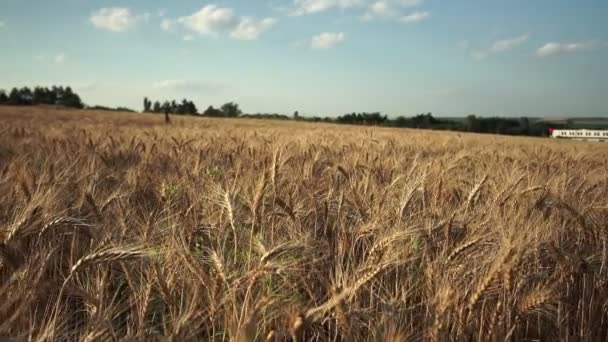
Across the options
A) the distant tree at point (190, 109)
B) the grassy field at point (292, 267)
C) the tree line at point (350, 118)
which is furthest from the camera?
the distant tree at point (190, 109)

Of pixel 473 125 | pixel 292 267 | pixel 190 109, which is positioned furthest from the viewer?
pixel 190 109

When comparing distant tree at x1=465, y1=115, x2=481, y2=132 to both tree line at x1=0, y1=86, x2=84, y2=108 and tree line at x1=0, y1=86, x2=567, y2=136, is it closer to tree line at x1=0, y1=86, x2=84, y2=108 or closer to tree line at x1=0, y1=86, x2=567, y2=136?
tree line at x1=0, y1=86, x2=567, y2=136

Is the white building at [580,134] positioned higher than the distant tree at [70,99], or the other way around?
the distant tree at [70,99]

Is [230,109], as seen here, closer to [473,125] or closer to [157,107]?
[157,107]

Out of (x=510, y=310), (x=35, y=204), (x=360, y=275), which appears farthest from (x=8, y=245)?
(x=510, y=310)

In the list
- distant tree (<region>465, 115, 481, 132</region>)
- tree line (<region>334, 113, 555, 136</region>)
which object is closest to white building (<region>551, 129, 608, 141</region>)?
tree line (<region>334, 113, 555, 136</region>)

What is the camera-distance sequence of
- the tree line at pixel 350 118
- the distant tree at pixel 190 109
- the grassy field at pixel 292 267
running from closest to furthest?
the grassy field at pixel 292 267
the tree line at pixel 350 118
the distant tree at pixel 190 109

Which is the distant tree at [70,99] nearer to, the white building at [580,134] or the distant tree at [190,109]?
the distant tree at [190,109]

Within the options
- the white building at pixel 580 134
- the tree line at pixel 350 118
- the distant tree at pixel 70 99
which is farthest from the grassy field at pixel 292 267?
the distant tree at pixel 70 99

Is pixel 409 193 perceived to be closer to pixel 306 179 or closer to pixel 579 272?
pixel 579 272

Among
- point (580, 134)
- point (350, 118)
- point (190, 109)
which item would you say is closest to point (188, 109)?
point (190, 109)

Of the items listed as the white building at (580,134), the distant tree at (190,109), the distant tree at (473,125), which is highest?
the distant tree at (190,109)

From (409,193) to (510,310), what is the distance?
36.2 inches

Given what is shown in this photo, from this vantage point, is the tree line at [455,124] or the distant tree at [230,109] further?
the distant tree at [230,109]
